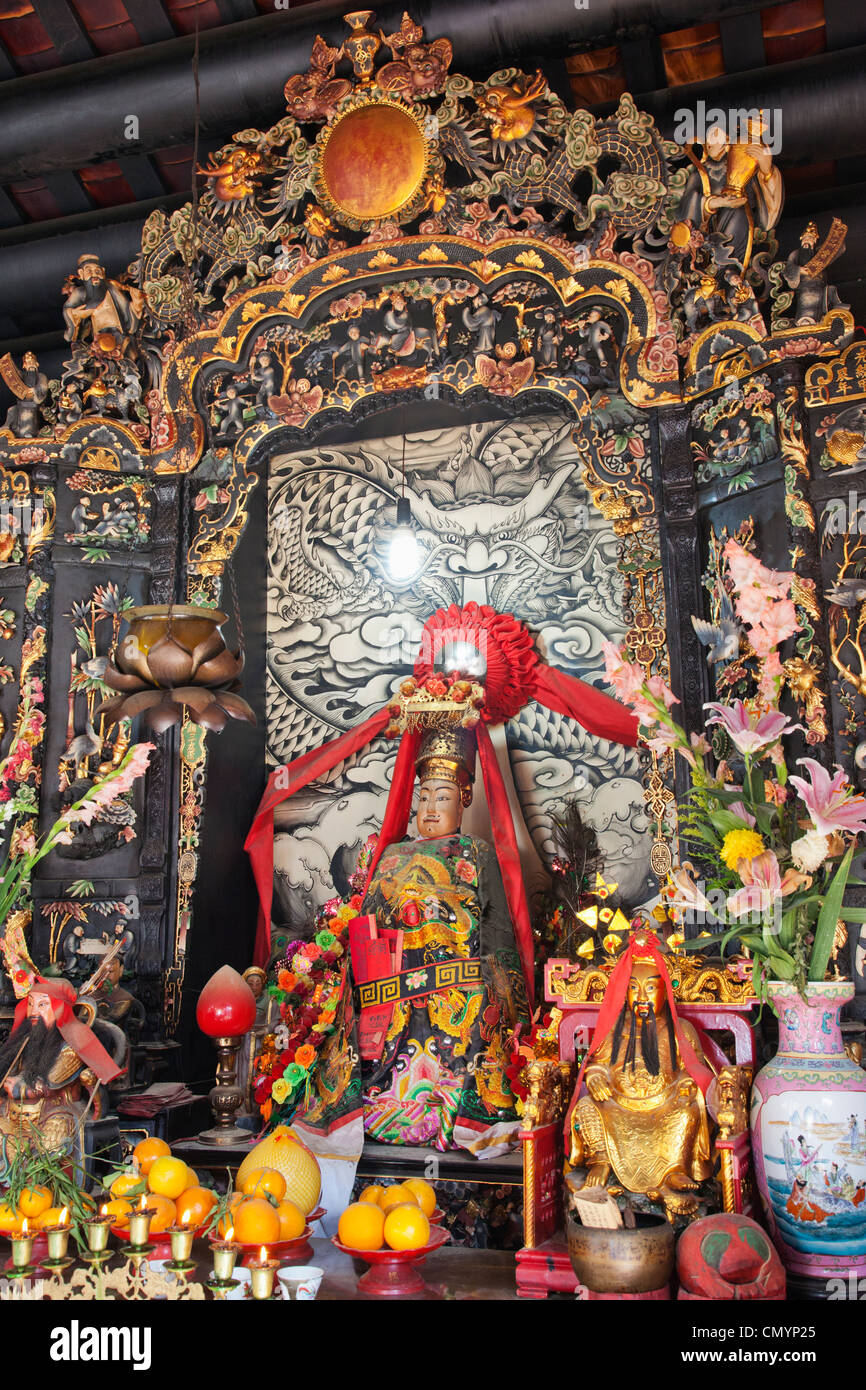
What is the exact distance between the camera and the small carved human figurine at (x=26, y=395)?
208 inches

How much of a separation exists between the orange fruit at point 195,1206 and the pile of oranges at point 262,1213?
87 millimetres

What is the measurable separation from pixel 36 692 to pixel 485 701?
2024mm

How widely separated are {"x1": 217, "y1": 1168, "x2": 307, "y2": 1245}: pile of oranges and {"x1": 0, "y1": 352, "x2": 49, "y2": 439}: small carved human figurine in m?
3.63

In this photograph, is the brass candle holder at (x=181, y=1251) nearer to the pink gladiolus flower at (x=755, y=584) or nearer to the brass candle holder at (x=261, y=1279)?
the brass candle holder at (x=261, y=1279)

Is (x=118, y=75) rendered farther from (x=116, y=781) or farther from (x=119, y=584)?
(x=116, y=781)

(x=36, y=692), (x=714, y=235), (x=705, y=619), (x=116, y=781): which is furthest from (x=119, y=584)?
(x=714, y=235)

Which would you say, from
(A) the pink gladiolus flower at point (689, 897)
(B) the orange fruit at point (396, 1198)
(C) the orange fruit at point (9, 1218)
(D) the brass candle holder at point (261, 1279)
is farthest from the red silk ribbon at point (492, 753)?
(D) the brass candle holder at point (261, 1279)

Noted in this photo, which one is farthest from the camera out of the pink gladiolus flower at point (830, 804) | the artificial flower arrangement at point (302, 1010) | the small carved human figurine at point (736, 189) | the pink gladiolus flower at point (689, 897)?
the artificial flower arrangement at point (302, 1010)

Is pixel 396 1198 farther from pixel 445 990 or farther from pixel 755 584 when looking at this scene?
pixel 755 584

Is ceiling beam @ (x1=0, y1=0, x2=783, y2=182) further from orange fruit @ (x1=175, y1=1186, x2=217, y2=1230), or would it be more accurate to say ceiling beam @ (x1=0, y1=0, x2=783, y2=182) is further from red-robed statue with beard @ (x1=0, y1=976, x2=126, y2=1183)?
orange fruit @ (x1=175, y1=1186, x2=217, y2=1230)

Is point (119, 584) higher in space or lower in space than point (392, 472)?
lower

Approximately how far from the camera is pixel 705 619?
444 centimetres

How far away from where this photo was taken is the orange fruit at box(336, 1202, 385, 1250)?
2896 mm

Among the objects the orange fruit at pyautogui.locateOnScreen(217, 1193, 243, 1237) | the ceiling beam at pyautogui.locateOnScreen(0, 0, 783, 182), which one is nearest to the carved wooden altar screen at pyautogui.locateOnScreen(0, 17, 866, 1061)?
the ceiling beam at pyautogui.locateOnScreen(0, 0, 783, 182)
